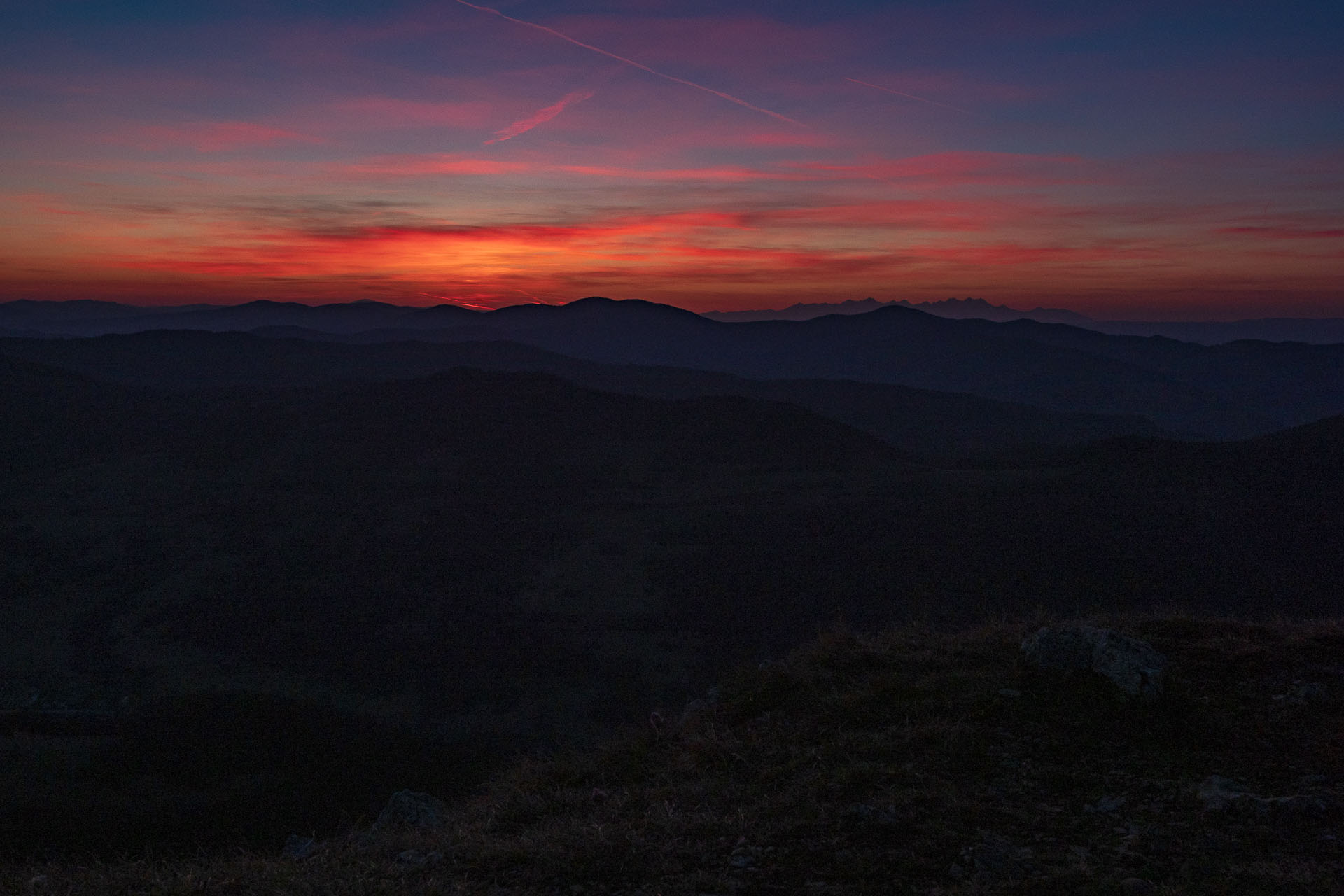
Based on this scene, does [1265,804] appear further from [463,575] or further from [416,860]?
[463,575]

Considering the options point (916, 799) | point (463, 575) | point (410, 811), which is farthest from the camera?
point (463, 575)

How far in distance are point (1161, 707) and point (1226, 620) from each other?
250cm

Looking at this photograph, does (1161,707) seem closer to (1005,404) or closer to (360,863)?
(360,863)

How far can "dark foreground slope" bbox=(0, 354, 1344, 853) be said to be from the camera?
17062 mm

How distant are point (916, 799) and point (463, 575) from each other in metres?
26.1

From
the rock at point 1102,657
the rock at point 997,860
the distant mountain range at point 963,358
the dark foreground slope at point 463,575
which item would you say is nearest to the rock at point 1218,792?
the rock at point 1102,657

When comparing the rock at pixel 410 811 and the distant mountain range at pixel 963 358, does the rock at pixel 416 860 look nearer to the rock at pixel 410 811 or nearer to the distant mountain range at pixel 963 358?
the rock at pixel 410 811

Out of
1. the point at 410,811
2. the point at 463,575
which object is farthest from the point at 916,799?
the point at 463,575

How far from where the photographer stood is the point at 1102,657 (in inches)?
237

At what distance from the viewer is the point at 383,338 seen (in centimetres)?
16938

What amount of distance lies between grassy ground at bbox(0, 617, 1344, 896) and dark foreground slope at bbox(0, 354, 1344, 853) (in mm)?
6818

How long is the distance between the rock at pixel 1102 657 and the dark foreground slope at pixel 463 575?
6411 millimetres

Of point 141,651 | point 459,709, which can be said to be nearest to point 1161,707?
point 459,709

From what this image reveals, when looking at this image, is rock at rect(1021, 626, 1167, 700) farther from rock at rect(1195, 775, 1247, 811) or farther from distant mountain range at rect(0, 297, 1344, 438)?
distant mountain range at rect(0, 297, 1344, 438)
